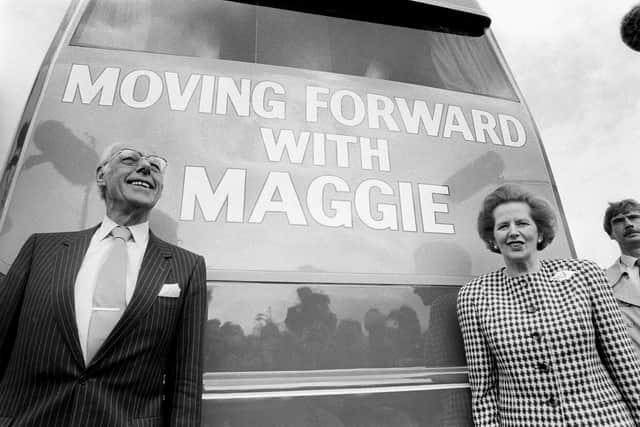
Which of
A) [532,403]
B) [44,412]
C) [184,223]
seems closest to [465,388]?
[532,403]

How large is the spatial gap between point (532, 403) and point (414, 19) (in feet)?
5.22

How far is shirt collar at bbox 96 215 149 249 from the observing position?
1.23 metres

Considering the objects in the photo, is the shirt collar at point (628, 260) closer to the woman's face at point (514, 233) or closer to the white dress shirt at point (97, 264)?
the woman's face at point (514, 233)

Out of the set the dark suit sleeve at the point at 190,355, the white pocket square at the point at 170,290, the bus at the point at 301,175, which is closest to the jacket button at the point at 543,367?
the bus at the point at 301,175

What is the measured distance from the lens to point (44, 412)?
39.5 inches

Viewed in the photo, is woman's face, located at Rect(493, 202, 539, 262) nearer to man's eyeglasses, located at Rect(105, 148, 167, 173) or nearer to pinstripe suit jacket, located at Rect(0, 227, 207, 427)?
pinstripe suit jacket, located at Rect(0, 227, 207, 427)

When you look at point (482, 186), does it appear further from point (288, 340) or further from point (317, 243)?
point (288, 340)

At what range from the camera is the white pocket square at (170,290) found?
3.84 ft

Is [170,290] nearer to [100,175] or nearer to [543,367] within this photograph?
[100,175]

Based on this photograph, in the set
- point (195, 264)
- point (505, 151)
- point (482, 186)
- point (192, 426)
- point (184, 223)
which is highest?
point (505, 151)

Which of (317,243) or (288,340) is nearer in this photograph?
(288,340)

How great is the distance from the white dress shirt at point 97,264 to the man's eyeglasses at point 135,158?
18 cm

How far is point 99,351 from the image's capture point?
41.5 inches

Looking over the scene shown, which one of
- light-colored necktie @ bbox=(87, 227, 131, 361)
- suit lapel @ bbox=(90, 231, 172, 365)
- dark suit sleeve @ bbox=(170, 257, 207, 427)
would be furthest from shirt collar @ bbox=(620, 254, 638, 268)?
light-colored necktie @ bbox=(87, 227, 131, 361)
